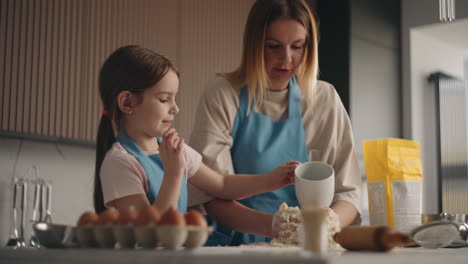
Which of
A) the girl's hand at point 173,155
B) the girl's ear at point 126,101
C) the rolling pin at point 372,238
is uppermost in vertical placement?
the girl's ear at point 126,101

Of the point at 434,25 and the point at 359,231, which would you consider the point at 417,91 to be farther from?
the point at 359,231

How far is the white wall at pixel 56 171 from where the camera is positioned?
2498mm

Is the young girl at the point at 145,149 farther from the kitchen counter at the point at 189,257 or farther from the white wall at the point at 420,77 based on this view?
the white wall at the point at 420,77

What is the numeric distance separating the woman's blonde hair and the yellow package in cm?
31

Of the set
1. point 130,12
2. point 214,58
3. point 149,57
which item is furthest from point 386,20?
point 149,57

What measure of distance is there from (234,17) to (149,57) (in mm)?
2415

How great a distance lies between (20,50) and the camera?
2.53 m

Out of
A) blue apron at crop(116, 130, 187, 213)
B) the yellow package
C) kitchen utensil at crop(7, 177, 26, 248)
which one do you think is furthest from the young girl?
kitchen utensil at crop(7, 177, 26, 248)

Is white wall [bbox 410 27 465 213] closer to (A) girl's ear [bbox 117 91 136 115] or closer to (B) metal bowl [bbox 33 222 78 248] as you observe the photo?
(A) girl's ear [bbox 117 91 136 115]

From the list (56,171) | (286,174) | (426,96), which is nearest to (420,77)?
(426,96)

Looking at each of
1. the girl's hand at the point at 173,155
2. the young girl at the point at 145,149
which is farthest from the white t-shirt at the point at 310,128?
the girl's hand at the point at 173,155

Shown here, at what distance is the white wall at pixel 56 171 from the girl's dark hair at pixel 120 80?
4.03ft

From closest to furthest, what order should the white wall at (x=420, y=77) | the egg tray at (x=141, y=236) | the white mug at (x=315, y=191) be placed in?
1. the egg tray at (x=141, y=236)
2. the white mug at (x=315, y=191)
3. the white wall at (x=420, y=77)

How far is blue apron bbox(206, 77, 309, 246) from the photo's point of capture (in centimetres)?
165
